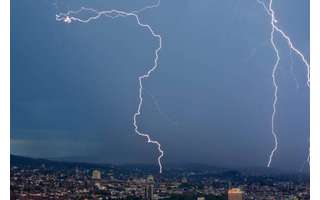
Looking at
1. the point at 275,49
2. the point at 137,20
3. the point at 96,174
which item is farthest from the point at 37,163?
the point at 275,49

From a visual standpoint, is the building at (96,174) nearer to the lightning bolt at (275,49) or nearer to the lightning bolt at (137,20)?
the lightning bolt at (137,20)

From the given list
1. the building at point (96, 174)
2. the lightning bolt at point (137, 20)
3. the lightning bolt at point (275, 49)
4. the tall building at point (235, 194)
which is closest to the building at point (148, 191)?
the lightning bolt at point (137, 20)

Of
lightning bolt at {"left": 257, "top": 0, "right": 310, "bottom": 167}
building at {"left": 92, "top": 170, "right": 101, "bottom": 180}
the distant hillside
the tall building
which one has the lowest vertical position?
the tall building

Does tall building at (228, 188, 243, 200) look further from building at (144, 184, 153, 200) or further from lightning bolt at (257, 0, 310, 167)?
building at (144, 184, 153, 200)

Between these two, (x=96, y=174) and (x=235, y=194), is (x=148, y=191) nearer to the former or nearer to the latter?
(x=96, y=174)

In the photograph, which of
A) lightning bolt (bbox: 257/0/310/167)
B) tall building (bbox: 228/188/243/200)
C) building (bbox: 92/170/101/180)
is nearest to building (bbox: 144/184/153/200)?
building (bbox: 92/170/101/180)

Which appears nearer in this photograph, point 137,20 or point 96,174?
point 96,174

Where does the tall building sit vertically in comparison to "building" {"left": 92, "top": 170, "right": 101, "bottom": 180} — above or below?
below
